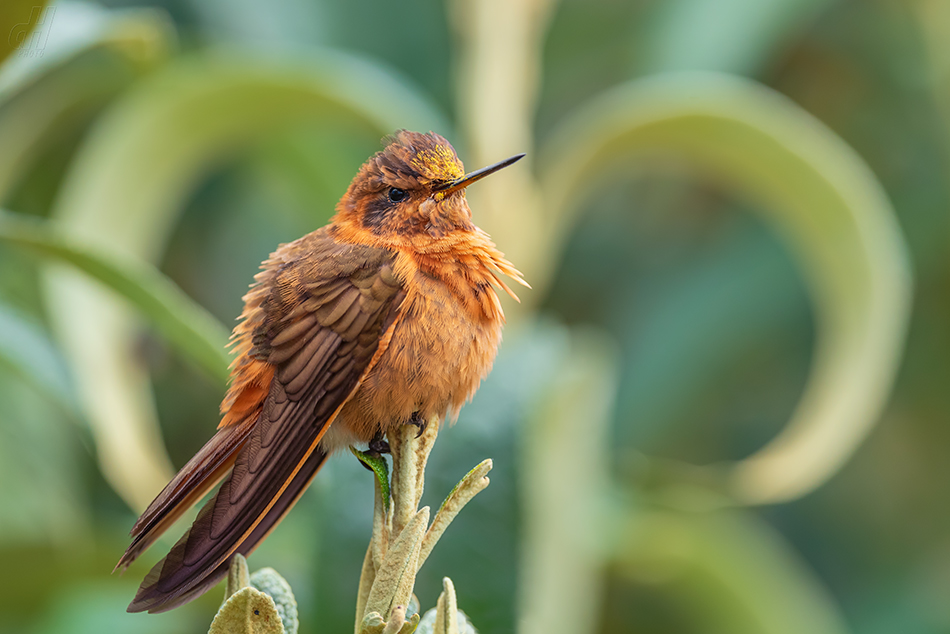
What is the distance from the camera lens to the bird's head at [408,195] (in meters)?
0.51

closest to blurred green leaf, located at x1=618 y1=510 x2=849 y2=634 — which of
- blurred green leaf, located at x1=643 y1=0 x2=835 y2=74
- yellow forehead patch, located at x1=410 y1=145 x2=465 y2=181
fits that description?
blurred green leaf, located at x1=643 y1=0 x2=835 y2=74

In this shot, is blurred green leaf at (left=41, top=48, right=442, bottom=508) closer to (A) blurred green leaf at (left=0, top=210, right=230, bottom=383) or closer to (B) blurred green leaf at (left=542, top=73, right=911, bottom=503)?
(A) blurred green leaf at (left=0, top=210, right=230, bottom=383)

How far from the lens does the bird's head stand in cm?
51

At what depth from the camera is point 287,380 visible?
1.55ft

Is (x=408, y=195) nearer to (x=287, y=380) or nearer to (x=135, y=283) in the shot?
(x=287, y=380)

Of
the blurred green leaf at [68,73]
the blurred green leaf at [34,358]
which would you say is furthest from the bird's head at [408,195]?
the blurred green leaf at [34,358]

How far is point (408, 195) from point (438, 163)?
0.12 feet

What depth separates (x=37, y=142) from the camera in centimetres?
145

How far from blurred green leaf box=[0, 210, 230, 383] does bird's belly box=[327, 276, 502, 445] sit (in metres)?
0.42

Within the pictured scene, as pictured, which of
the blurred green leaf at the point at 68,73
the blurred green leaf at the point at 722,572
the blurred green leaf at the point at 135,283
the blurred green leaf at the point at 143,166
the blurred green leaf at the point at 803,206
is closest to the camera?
the blurred green leaf at the point at 135,283

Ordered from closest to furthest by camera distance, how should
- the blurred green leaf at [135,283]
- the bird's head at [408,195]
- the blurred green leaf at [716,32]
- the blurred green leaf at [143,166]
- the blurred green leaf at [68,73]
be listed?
the bird's head at [408,195]
the blurred green leaf at [135,283]
the blurred green leaf at [68,73]
the blurred green leaf at [143,166]
the blurred green leaf at [716,32]

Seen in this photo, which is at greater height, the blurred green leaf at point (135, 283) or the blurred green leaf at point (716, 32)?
the blurred green leaf at point (716, 32)

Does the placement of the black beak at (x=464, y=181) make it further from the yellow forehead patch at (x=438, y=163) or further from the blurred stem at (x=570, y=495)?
the blurred stem at (x=570, y=495)

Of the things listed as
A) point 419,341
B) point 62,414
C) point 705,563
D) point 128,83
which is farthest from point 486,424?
point 62,414
